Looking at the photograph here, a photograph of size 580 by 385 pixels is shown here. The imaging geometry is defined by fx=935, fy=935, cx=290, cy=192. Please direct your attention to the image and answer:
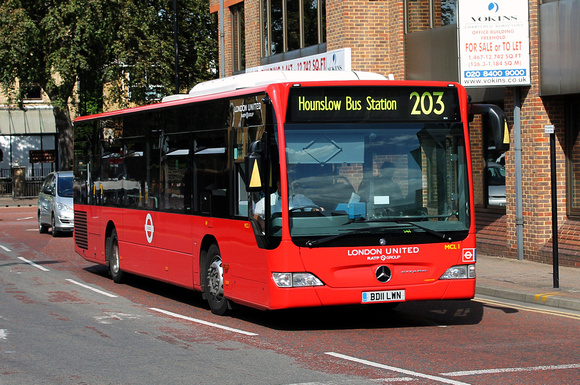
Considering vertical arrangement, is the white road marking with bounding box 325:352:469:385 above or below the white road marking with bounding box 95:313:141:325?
above

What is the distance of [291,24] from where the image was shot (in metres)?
27.0

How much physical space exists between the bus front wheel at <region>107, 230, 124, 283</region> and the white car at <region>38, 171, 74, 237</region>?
1102 centimetres

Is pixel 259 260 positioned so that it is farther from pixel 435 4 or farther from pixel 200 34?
pixel 200 34

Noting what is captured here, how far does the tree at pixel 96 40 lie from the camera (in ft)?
139

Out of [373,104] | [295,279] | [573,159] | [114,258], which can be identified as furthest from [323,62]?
[295,279]

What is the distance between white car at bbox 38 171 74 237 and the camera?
2764 centimetres

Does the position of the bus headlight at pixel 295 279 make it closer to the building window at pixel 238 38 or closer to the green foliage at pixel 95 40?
the building window at pixel 238 38

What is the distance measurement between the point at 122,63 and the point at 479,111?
117ft

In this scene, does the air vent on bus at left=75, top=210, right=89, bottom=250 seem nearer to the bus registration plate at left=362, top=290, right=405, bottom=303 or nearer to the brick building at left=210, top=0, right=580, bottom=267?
the brick building at left=210, top=0, right=580, bottom=267

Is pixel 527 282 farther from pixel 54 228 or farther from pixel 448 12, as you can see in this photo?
pixel 54 228

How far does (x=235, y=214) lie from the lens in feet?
37.5

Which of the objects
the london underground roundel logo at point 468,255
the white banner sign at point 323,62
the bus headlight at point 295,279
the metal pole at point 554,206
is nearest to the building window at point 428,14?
the white banner sign at point 323,62

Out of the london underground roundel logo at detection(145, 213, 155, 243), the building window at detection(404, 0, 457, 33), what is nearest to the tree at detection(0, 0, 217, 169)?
the building window at detection(404, 0, 457, 33)

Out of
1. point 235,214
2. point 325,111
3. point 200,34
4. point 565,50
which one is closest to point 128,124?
point 235,214
